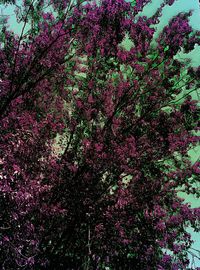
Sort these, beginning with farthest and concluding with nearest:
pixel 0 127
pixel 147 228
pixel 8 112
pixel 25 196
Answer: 1. pixel 147 228
2. pixel 8 112
3. pixel 0 127
4. pixel 25 196

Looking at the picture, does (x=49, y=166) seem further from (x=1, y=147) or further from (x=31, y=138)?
(x=1, y=147)

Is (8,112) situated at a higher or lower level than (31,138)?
higher

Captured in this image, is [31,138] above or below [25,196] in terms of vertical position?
above

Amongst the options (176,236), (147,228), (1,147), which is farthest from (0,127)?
(176,236)

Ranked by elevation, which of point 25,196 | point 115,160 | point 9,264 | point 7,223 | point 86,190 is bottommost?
point 9,264

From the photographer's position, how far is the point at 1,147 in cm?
788

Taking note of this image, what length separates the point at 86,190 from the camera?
1064cm

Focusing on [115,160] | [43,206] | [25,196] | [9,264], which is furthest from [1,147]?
[115,160]

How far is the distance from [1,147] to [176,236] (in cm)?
771

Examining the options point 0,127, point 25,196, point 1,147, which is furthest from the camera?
point 0,127

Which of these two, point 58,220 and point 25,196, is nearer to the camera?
point 25,196

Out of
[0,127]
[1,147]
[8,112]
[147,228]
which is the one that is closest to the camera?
[1,147]

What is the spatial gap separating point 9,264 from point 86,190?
3828mm

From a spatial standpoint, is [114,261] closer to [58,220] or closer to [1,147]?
[58,220]
